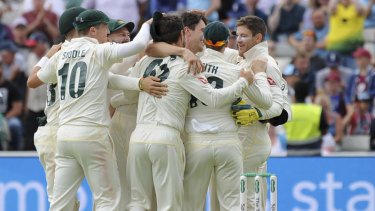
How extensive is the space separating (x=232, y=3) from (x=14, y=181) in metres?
5.13

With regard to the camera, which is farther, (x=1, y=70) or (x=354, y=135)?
(x=1, y=70)

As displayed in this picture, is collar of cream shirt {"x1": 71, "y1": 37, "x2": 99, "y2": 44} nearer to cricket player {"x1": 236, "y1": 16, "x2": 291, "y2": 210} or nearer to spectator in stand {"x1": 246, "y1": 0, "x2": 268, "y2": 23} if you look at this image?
cricket player {"x1": 236, "y1": 16, "x2": 291, "y2": 210}

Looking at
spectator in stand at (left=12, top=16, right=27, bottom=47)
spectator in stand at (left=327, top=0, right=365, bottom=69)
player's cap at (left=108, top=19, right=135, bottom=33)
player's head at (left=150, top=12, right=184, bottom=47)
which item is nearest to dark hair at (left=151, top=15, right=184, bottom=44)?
player's head at (left=150, top=12, right=184, bottom=47)

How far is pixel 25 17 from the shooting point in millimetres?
14070

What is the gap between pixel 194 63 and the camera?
754 cm

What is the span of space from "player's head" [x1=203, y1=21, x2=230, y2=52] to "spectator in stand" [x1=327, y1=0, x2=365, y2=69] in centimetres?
581

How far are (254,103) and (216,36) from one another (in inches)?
32.4

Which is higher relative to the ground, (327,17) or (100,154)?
(327,17)

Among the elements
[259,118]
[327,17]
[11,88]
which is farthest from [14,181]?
[327,17]

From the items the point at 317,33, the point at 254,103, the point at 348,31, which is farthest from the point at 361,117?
the point at 254,103

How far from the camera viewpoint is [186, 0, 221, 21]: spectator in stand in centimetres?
1385

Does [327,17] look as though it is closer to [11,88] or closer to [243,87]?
[11,88]

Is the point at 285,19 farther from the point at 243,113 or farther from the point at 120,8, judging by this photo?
the point at 243,113

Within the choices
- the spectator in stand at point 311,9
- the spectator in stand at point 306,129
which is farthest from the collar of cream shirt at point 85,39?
the spectator in stand at point 311,9
